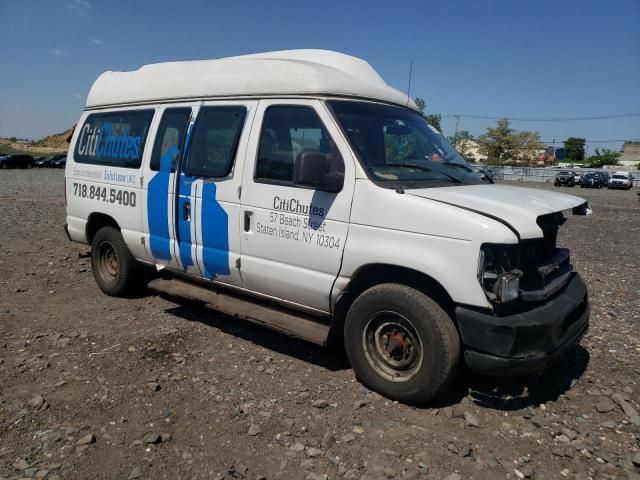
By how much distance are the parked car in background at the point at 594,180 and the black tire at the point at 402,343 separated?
46.4 m

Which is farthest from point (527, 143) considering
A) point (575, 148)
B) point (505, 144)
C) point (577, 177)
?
point (575, 148)

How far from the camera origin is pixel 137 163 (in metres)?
5.41

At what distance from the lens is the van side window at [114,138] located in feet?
17.9

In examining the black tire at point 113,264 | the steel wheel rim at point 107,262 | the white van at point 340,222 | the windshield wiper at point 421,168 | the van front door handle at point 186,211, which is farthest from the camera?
the steel wheel rim at point 107,262

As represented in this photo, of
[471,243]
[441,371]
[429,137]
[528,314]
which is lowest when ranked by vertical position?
[441,371]

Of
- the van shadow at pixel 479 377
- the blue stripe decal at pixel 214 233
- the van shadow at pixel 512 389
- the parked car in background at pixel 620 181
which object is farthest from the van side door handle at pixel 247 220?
the parked car in background at pixel 620 181

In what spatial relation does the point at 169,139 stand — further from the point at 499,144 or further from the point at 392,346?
the point at 499,144

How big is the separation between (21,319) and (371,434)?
13.0 ft

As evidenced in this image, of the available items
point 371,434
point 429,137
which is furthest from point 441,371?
point 429,137

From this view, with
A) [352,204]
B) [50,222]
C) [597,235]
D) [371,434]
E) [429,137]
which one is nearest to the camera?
[371,434]

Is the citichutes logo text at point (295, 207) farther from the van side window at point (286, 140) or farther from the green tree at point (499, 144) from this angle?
the green tree at point (499, 144)

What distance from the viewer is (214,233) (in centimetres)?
464

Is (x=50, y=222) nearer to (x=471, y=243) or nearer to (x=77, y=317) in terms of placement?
(x=77, y=317)

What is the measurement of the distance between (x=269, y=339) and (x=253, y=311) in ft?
1.79
